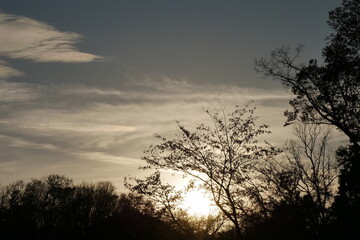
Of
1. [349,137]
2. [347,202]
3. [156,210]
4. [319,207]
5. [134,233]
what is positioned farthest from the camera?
[134,233]

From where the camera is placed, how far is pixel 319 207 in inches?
885

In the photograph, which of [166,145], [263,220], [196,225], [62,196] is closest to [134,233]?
[196,225]

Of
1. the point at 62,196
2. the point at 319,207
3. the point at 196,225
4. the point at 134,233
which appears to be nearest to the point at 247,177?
the point at 196,225

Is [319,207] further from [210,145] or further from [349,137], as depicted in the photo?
[210,145]

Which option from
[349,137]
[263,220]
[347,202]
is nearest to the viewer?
[349,137]

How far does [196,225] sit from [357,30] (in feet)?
50.2

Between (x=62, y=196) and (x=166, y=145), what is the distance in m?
52.5

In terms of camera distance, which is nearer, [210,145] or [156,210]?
[210,145]

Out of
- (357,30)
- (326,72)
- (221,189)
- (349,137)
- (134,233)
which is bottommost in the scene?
(134,233)

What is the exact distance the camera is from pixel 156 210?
18422 mm

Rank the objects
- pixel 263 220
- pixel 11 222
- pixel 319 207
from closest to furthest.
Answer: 1. pixel 263 220
2. pixel 319 207
3. pixel 11 222

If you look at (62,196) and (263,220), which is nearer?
(263,220)

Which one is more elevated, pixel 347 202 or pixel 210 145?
pixel 210 145

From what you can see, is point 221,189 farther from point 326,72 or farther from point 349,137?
point 326,72
